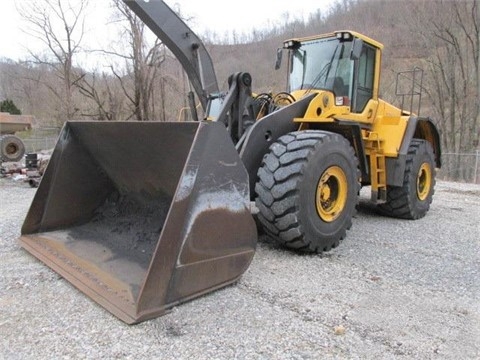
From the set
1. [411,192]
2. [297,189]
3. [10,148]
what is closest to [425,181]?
[411,192]

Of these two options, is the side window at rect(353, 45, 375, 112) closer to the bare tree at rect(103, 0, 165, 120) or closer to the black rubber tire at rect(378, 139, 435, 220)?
the black rubber tire at rect(378, 139, 435, 220)

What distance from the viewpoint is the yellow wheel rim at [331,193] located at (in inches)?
147

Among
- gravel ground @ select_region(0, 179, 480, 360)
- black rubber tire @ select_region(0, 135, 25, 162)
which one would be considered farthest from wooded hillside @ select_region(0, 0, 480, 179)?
gravel ground @ select_region(0, 179, 480, 360)

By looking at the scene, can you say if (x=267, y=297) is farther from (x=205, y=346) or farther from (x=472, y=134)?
(x=472, y=134)

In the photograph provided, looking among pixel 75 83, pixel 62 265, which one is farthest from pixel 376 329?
pixel 75 83

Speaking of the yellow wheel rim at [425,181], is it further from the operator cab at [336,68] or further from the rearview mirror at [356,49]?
the rearview mirror at [356,49]

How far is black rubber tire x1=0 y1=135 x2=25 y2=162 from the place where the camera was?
10641 mm

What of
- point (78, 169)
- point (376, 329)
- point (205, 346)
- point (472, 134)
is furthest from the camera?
point (472, 134)

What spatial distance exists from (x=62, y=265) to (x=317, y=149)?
2.30 m

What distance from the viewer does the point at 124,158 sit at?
12.1ft

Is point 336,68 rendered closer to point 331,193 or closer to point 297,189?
point 331,193

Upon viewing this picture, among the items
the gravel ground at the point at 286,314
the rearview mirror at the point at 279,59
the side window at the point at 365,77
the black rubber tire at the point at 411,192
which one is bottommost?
the gravel ground at the point at 286,314

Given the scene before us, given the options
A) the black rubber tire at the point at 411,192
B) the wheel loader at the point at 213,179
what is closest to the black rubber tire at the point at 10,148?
the wheel loader at the point at 213,179

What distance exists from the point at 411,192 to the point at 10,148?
32.9 ft
